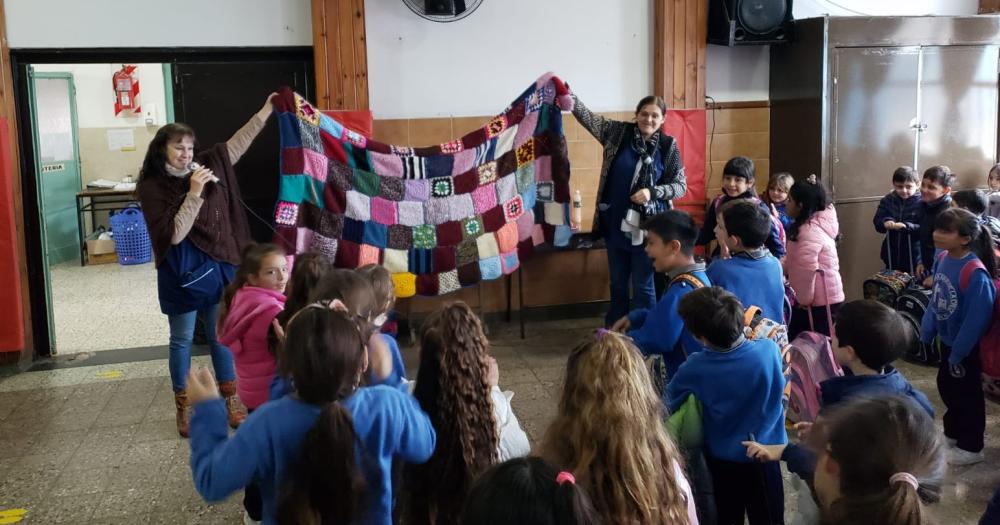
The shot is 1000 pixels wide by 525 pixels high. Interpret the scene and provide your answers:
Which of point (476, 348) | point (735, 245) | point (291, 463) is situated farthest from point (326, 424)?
point (735, 245)

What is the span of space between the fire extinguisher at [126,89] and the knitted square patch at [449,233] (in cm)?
701

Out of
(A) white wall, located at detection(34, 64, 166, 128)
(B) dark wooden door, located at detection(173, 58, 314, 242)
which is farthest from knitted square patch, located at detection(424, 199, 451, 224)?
(A) white wall, located at detection(34, 64, 166, 128)

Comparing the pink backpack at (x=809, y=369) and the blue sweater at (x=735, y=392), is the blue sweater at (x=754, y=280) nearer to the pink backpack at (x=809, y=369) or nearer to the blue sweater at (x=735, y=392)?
the pink backpack at (x=809, y=369)

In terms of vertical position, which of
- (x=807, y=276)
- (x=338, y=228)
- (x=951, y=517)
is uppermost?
(x=338, y=228)

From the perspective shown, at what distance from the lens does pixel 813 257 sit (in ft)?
14.2

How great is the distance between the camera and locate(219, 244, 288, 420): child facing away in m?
2.77

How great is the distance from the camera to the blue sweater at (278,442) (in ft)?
5.49

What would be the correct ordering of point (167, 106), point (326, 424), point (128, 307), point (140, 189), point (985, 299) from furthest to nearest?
1. point (167, 106)
2. point (128, 307)
3. point (140, 189)
4. point (985, 299)
5. point (326, 424)

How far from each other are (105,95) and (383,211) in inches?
282

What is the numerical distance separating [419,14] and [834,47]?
273 centimetres

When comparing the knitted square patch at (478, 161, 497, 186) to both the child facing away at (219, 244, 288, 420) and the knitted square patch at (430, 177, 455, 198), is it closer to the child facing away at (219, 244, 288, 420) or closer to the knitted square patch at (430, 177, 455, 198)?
the knitted square patch at (430, 177, 455, 198)

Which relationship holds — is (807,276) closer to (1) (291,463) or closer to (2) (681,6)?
(2) (681,6)

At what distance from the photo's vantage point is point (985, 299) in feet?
10.5

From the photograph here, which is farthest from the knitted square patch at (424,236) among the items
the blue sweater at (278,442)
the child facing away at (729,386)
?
the blue sweater at (278,442)
